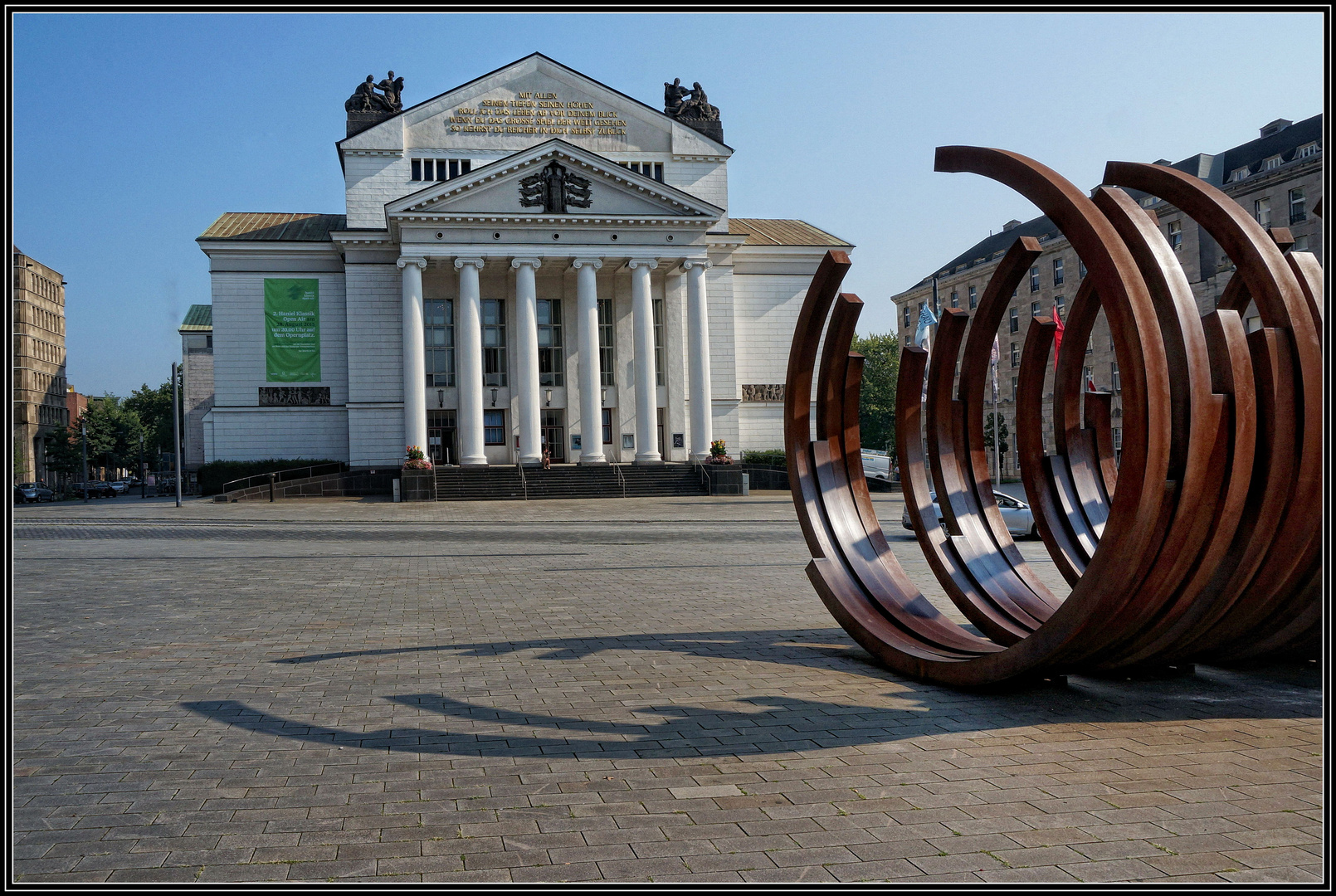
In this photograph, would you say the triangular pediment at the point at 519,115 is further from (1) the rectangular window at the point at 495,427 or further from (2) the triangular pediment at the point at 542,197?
(1) the rectangular window at the point at 495,427

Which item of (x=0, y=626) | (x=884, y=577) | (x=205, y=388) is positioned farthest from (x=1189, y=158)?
(x=205, y=388)

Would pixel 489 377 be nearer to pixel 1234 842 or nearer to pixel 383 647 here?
pixel 383 647

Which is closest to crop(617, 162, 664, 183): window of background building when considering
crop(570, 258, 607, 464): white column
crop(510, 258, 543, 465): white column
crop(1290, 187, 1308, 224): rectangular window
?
crop(570, 258, 607, 464): white column

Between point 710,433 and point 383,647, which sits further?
point 710,433

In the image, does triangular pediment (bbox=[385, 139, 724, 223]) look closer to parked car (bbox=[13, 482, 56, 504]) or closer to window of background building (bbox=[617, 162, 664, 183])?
window of background building (bbox=[617, 162, 664, 183])

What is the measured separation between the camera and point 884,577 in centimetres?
847

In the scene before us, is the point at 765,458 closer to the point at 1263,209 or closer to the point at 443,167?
the point at 443,167

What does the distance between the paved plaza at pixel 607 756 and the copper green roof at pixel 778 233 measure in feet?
151

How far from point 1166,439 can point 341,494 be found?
148ft

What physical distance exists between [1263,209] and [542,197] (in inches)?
1463

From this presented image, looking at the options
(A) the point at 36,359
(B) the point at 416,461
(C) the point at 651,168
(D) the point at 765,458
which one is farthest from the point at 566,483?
(A) the point at 36,359

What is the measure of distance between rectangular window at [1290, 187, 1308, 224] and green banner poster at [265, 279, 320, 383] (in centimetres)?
4959

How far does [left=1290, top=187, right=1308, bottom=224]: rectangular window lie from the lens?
163ft

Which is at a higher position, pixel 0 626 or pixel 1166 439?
pixel 1166 439
